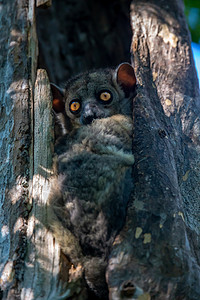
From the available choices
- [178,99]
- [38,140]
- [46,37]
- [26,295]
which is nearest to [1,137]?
[38,140]

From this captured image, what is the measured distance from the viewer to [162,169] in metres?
2.98

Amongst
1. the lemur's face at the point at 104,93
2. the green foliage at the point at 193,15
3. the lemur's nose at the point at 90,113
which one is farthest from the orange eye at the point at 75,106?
the green foliage at the point at 193,15

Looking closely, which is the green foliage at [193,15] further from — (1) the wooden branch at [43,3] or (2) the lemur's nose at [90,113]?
(2) the lemur's nose at [90,113]

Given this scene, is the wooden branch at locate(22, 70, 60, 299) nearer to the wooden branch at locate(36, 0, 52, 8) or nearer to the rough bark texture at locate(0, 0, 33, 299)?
the rough bark texture at locate(0, 0, 33, 299)

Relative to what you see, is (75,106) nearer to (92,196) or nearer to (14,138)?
(14,138)

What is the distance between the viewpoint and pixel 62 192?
2.83m

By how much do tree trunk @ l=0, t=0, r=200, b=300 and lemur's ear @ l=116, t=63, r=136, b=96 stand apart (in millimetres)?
91

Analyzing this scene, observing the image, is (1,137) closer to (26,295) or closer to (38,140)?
(38,140)

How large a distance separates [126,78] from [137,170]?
1.18m

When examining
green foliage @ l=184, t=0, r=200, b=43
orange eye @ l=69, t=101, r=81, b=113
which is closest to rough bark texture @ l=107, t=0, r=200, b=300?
orange eye @ l=69, t=101, r=81, b=113

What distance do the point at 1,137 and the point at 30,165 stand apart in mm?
437

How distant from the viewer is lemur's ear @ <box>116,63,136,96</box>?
3.70 m

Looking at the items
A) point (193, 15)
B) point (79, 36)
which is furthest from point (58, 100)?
point (193, 15)

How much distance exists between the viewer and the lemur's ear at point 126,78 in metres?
3.70
